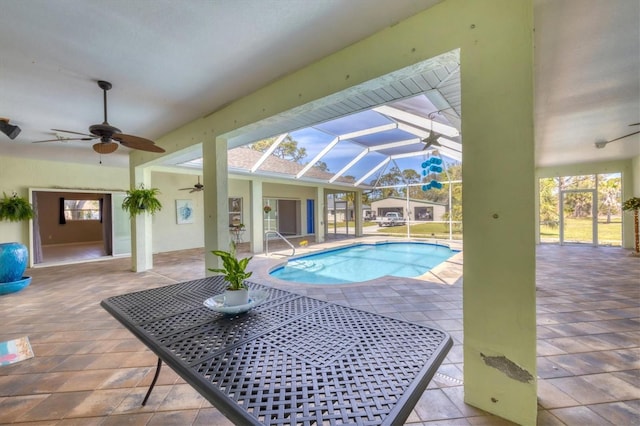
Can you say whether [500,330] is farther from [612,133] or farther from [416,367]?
[612,133]

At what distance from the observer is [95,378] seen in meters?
2.03

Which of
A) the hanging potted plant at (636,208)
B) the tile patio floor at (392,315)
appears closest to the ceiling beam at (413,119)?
the tile patio floor at (392,315)

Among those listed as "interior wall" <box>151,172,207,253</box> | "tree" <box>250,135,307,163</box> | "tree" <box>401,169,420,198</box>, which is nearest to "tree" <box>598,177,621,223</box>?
"tree" <box>401,169,420,198</box>

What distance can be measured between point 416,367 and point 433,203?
11.7 m

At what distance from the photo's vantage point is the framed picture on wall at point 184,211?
887 cm

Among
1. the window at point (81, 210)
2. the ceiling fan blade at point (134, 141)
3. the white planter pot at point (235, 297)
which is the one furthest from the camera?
the window at point (81, 210)

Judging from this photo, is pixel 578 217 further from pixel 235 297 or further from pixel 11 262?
pixel 11 262

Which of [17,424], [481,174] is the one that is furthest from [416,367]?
[17,424]

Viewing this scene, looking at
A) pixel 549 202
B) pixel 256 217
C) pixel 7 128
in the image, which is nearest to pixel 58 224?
pixel 256 217

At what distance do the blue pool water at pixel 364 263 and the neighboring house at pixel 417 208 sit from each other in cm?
187

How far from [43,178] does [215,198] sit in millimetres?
6196

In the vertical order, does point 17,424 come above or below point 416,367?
below

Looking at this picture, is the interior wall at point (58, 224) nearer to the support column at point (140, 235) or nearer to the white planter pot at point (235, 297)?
the support column at point (140, 235)

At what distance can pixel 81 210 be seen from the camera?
40.1ft
